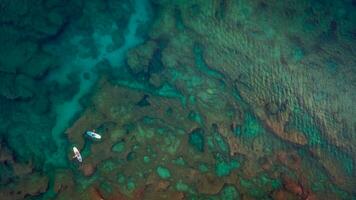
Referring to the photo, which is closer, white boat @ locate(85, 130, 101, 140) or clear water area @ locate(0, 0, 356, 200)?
clear water area @ locate(0, 0, 356, 200)

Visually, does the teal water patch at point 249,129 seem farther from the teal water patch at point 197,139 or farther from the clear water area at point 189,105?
the teal water patch at point 197,139

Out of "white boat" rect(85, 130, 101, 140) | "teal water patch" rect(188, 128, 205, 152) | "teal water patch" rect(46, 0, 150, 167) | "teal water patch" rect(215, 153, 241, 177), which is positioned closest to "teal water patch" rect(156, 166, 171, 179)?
"teal water patch" rect(188, 128, 205, 152)

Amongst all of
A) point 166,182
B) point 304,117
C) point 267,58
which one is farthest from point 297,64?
point 166,182

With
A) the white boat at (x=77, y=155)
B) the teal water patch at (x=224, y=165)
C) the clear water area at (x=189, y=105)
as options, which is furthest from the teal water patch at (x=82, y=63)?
the teal water patch at (x=224, y=165)

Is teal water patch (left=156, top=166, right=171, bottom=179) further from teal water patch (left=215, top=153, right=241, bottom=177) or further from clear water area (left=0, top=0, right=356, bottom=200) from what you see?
teal water patch (left=215, top=153, right=241, bottom=177)

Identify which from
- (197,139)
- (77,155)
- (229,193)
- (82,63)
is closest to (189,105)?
(197,139)

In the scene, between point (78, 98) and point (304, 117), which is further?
point (78, 98)

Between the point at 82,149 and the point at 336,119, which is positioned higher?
the point at 336,119

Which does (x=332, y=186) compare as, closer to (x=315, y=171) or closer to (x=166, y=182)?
(x=315, y=171)
